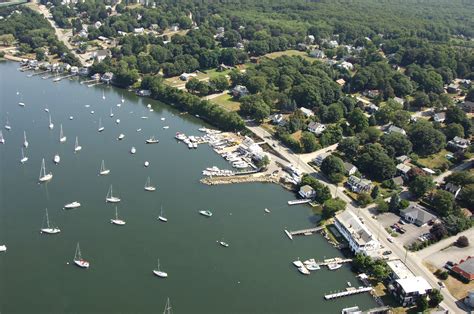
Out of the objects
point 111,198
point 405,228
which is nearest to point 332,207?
point 405,228

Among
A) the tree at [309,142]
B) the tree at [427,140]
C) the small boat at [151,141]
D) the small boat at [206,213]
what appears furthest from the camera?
the small boat at [151,141]

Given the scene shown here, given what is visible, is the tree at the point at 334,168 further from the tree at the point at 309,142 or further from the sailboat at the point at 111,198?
the sailboat at the point at 111,198

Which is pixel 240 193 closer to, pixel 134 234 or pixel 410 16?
pixel 134 234

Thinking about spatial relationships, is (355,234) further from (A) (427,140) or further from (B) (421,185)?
(A) (427,140)

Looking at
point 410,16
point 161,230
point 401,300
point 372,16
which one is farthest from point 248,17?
point 401,300

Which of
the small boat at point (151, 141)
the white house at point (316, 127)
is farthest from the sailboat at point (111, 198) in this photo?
the white house at point (316, 127)

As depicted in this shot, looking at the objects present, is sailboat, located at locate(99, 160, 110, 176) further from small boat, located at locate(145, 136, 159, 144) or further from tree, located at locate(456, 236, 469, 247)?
tree, located at locate(456, 236, 469, 247)
